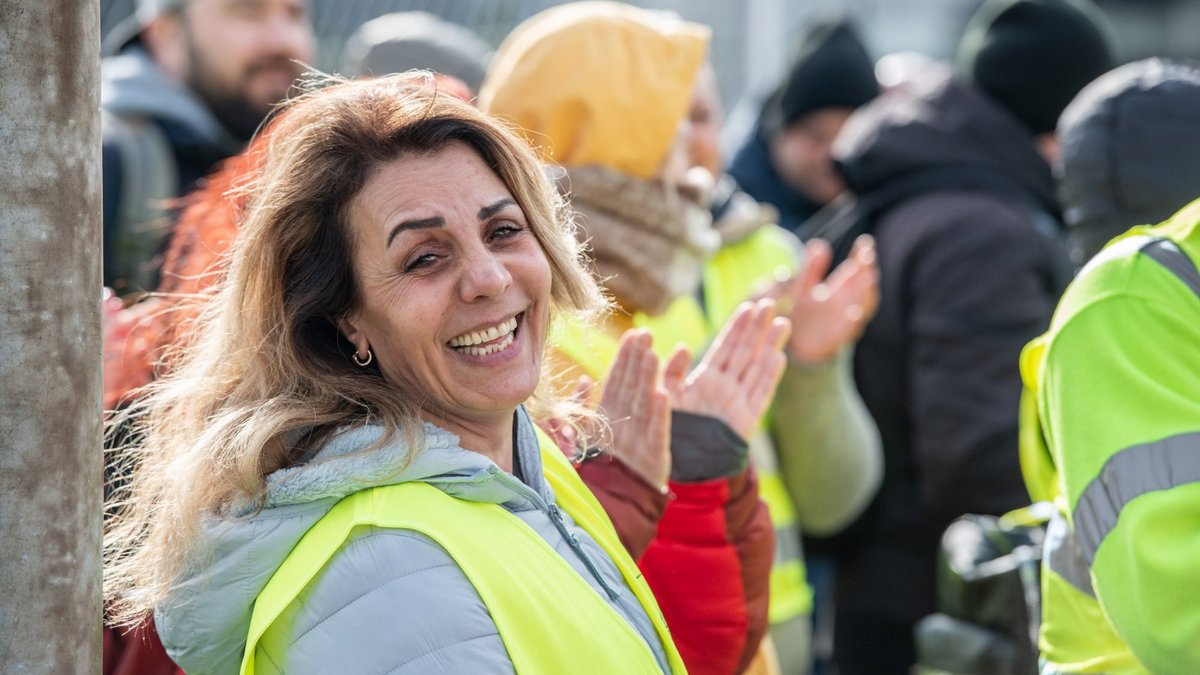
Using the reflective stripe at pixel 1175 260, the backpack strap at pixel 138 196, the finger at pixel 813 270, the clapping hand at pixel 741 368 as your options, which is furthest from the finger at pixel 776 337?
the backpack strap at pixel 138 196

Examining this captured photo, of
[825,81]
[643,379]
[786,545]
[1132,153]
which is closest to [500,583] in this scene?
[643,379]

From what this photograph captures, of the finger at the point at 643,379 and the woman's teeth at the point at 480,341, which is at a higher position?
the woman's teeth at the point at 480,341

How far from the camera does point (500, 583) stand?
67.7 inches

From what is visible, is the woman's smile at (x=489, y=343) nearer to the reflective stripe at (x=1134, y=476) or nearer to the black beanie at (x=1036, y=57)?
the reflective stripe at (x=1134, y=476)

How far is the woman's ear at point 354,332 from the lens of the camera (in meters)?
A: 2.02

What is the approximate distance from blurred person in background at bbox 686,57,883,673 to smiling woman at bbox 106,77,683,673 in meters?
1.29

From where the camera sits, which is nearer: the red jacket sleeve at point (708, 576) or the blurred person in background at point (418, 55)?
the red jacket sleeve at point (708, 576)

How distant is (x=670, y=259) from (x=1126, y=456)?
1.37 meters

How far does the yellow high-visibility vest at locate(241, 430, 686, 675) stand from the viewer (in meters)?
1.71

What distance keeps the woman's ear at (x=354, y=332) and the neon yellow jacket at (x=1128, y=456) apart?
0.97 m

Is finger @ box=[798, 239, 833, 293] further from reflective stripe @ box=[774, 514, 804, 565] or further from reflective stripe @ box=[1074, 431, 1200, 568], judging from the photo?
reflective stripe @ box=[1074, 431, 1200, 568]

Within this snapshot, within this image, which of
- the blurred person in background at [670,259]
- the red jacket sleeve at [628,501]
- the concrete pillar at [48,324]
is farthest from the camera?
the blurred person in background at [670,259]

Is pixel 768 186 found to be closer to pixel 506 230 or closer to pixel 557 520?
pixel 506 230

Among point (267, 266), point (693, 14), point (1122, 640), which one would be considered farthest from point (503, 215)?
point (693, 14)
